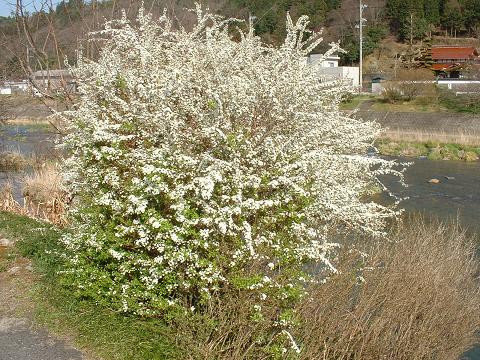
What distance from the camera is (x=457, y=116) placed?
3103 cm

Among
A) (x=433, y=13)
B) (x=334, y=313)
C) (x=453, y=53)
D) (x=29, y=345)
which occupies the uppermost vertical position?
(x=433, y=13)

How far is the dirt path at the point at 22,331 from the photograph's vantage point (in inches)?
158

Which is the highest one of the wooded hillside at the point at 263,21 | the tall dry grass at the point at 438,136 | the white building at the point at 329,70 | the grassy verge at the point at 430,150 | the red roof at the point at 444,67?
the wooded hillside at the point at 263,21

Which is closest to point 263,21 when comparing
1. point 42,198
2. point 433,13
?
point 42,198

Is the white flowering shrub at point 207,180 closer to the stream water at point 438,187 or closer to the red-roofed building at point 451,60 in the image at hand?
the stream water at point 438,187

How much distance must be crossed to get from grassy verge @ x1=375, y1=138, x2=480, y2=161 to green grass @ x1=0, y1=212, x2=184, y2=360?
68.5 ft

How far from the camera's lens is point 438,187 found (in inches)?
698

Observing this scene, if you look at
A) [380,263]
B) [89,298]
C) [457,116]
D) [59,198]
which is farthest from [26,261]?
[457,116]

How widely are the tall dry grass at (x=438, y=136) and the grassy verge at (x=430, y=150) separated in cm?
61

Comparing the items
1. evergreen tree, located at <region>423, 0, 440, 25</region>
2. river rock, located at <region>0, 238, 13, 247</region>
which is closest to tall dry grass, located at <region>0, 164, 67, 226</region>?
river rock, located at <region>0, 238, 13, 247</region>

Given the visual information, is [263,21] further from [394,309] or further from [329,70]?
[394,309]

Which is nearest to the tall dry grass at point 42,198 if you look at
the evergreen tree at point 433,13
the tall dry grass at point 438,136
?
the tall dry grass at point 438,136

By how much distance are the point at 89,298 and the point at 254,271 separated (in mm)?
1616

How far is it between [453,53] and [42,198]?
4773cm
